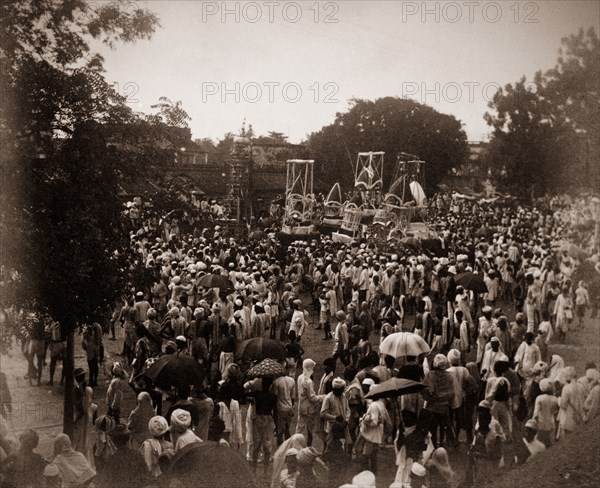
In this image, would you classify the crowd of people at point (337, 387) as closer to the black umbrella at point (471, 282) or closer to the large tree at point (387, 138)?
the black umbrella at point (471, 282)

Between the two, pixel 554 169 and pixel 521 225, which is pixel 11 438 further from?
pixel 521 225

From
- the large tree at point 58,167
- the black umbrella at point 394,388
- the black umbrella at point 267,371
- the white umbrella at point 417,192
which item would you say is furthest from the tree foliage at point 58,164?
the white umbrella at point 417,192

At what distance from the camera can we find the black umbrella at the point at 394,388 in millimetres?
8023

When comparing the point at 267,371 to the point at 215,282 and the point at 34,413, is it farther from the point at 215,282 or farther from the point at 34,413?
the point at 215,282

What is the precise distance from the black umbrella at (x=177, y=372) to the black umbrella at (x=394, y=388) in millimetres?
2252

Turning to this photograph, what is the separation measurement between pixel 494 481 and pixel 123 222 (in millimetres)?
5481

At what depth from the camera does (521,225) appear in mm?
34688

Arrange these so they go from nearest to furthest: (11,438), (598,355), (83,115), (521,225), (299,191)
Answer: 1. (11,438)
2. (83,115)
3. (598,355)
4. (521,225)
5. (299,191)

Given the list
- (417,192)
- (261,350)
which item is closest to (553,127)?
(417,192)

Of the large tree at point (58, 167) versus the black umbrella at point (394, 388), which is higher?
the large tree at point (58, 167)

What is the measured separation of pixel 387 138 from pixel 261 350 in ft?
143

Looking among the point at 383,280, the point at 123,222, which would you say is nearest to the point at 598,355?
the point at 383,280

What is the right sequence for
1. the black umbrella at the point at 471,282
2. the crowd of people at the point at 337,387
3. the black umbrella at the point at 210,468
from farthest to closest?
the black umbrella at the point at 471,282 < the crowd of people at the point at 337,387 < the black umbrella at the point at 210,468

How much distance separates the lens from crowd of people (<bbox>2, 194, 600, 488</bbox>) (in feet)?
23.8
